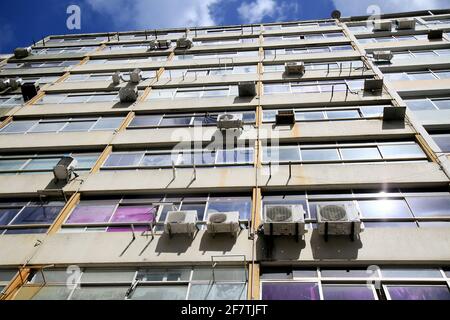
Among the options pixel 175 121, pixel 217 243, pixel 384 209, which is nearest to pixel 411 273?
pixel 384 209

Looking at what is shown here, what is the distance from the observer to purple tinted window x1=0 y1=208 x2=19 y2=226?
44.1 feet

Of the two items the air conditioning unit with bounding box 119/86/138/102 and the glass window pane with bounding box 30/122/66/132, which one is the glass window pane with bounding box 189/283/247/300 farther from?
the glass window pane with bounding box 30/122/66/132

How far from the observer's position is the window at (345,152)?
46.1 feet

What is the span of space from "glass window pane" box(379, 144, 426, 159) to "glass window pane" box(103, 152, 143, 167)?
32.2 ft

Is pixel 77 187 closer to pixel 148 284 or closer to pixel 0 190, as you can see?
pixel 0 190

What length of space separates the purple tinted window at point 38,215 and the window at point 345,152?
7.97 metres

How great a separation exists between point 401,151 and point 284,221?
6667 mm

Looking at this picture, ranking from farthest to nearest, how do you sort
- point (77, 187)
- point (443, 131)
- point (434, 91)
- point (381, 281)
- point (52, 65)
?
1. point (52, 65)
2. point (434, 91)
3. point (443, 131)
4. point (77, 187)
5. point (381, 281)

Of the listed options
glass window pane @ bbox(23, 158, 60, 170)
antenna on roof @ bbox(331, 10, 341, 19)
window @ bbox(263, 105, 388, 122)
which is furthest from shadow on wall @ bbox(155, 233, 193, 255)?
antenna on roof @ bbox(331, 10, 341, 19)

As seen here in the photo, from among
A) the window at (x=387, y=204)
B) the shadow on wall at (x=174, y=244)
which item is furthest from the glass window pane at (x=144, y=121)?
the shadow on wall at (x=174, y=244)

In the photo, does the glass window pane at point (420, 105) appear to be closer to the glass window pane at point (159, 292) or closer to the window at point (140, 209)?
the window at point (140, 209)

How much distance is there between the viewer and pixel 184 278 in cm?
1045

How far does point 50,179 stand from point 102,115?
551 cm
